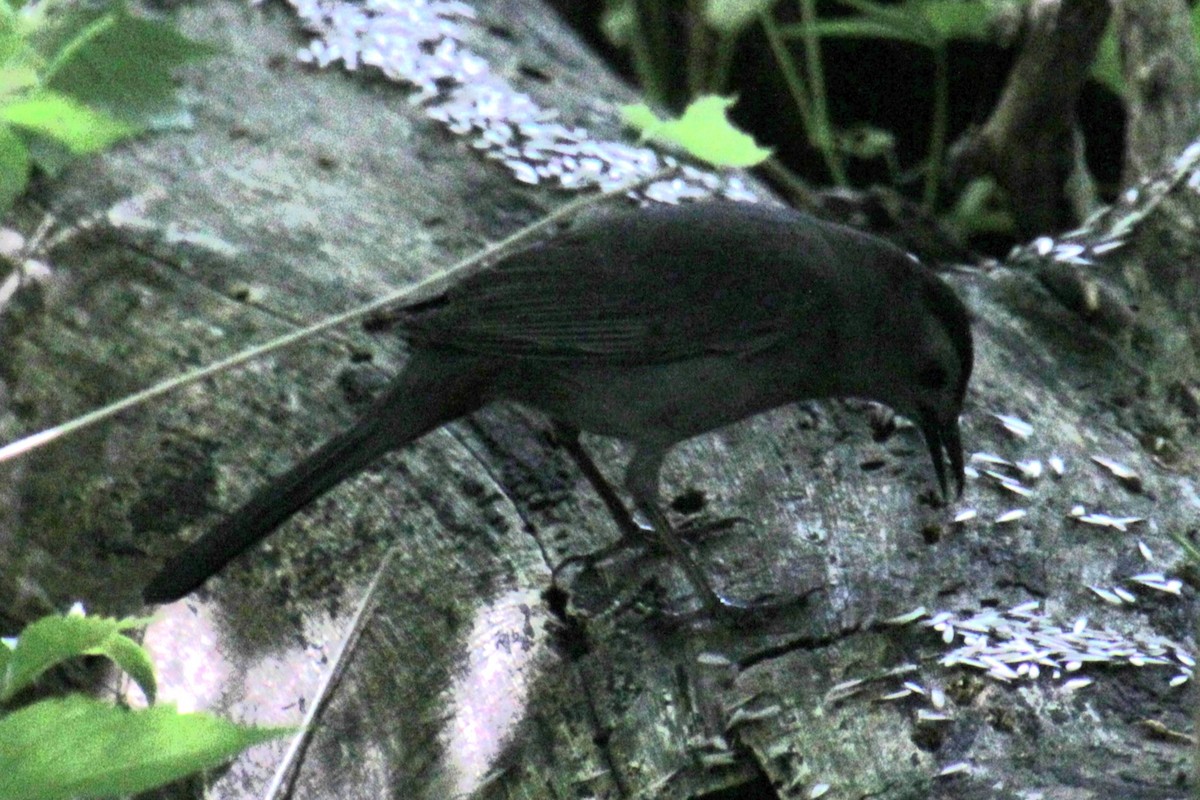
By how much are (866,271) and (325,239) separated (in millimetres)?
1003

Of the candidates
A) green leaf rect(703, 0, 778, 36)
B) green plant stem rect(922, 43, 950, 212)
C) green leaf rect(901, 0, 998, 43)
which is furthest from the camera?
green plant stem rect(922, 43, 950, 212)

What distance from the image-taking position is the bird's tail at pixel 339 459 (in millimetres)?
2279

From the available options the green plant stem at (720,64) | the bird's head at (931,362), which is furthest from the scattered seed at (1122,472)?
the green plant stem at (720,64)

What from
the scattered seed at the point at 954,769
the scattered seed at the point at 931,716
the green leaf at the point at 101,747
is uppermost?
the green leaf at the point at 101,747

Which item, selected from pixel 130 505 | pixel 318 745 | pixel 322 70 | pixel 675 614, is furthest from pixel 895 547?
pixel 322 70

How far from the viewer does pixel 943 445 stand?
2637 mm

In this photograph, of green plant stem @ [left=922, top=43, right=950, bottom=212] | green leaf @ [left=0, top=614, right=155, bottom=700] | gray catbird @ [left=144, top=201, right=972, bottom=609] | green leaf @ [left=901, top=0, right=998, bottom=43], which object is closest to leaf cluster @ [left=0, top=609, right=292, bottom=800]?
green leaf @ [left=0, top=614, right=155, bottom=700]

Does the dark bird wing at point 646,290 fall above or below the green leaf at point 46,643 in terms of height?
above

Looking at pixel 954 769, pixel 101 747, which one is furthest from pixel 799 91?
pixel 101 747

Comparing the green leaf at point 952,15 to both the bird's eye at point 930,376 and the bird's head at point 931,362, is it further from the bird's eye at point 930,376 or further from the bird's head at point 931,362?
the bird's eye at point 930,376

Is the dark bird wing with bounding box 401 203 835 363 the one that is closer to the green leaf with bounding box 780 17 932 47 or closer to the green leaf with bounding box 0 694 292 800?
the green leaf with bounding box 0 694 292 800

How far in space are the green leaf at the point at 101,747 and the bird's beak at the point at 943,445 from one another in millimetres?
1463

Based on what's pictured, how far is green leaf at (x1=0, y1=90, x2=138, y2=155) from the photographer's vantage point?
189 cm

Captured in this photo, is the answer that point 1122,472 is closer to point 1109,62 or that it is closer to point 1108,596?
point 1108,596
